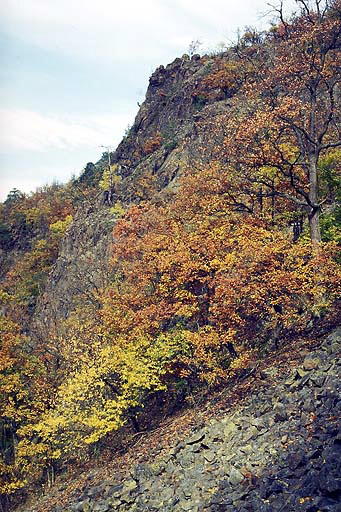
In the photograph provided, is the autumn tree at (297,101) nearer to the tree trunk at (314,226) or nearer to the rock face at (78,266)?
the tree trunk at (314,226)

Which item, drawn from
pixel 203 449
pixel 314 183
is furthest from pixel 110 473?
pixel 314 183

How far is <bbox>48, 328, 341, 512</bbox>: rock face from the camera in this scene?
885 cm

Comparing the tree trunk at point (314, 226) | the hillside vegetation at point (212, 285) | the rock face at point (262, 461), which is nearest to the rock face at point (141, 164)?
the hillside vegetation at point (212, 285)

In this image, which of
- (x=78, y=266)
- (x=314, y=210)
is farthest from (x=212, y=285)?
(x=78, y=266)

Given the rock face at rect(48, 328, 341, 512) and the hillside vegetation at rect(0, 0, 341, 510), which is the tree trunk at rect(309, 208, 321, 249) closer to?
the hillside vegetation at rect(0, 0, 341, 510)

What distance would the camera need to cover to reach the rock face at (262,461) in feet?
29.0

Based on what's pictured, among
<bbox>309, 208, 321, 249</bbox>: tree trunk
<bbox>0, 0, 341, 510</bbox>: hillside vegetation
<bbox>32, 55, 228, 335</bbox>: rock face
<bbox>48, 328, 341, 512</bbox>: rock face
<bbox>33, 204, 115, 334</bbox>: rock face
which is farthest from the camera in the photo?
<bbox>32, 55, 228, 335</bbox>: rock face

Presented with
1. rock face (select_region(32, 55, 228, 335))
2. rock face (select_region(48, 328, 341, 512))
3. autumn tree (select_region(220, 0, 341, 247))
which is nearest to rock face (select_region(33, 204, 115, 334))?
rock face (select_region(32, 55, 228, 335))

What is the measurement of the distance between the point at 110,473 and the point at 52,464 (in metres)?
7.34

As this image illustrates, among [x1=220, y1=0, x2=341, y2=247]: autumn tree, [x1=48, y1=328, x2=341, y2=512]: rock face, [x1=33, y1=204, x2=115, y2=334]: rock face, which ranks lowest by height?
[x1=48, y1=328, x2=341, y2=512]: rock face

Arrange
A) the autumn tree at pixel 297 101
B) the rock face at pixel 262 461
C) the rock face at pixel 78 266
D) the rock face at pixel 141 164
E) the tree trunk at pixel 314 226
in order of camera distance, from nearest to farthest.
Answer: the rock face at pixel 262 461 → the tree trunk at pixel 314 226 → the autumn tree at pixel 297 101 → the rock face at pixel 78 266 → the rock face at pixel 141 164

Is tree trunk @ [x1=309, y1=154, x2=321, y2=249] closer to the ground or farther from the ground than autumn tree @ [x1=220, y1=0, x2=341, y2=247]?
closer to the ground

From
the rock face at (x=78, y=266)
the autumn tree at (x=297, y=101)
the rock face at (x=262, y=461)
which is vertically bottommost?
the rock face at (x=262, y=461)

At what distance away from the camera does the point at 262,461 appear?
33.9 feet
